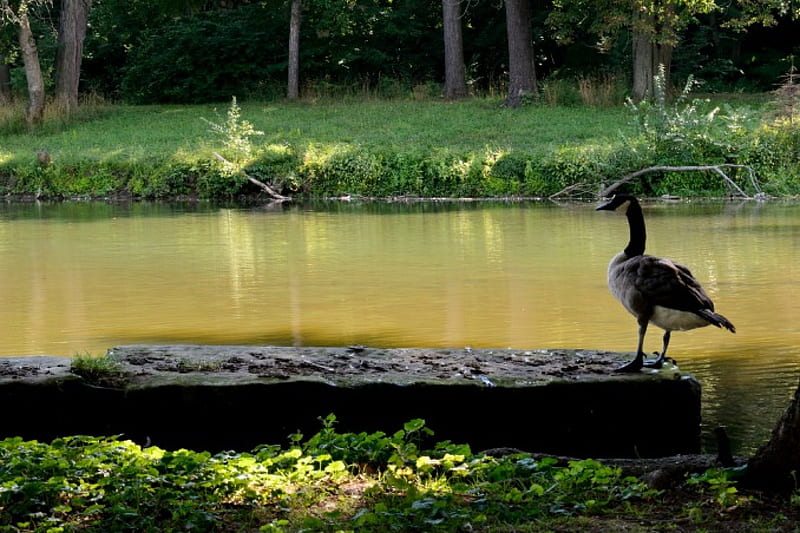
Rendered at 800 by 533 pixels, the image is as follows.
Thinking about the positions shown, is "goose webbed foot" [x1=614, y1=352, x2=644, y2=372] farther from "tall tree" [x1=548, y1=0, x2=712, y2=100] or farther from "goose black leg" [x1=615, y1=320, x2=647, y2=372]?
"tall tree" [x1=548, y1=0, x2=712, y2=100]

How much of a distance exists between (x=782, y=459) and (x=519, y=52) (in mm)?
36049

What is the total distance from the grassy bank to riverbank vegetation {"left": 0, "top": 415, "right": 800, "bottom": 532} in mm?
22142

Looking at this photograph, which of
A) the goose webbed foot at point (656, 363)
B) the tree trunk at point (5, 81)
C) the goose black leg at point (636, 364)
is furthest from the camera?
the tree trunk at point (5, 81)

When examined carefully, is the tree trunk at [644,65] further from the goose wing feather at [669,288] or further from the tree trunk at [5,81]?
the goose wing feather at [669,288]

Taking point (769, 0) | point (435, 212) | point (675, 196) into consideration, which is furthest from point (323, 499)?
point (769, 0)

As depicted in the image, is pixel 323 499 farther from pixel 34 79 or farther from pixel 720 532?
pixel 34 79

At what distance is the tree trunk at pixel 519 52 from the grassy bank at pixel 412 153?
1.45m

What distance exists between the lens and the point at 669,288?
8.13m

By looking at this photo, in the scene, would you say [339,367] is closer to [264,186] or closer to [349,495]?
[349,495]

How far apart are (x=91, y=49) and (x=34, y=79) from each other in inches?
542

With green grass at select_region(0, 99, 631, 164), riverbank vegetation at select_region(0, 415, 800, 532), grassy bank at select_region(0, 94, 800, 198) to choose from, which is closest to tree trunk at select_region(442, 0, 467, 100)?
green grass at select_region(0, 99, 631, 164)

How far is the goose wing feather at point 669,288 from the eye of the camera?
26.7ft

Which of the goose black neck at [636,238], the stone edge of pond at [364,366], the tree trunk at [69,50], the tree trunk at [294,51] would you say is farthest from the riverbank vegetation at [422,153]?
the stone edge of pond at [364,366]

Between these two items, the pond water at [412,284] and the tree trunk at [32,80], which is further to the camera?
the tree trunk at [32,80]
